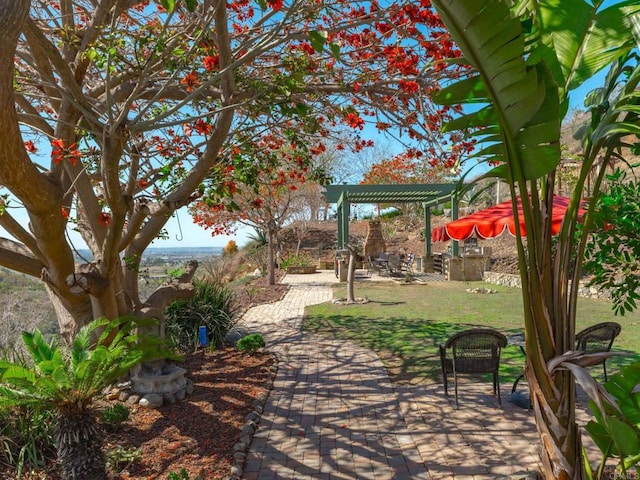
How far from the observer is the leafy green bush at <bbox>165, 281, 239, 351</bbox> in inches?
310

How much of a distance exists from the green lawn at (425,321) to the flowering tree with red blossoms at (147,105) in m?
3.68

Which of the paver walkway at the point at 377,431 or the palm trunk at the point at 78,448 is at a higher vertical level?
the palm trunk at the point at 78,448

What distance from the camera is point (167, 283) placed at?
6840 millimetres

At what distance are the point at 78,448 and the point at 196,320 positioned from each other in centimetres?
480

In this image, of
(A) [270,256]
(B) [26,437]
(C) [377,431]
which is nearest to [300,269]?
(A) [270,256]

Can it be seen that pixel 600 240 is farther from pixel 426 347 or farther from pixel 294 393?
pixel 426 347

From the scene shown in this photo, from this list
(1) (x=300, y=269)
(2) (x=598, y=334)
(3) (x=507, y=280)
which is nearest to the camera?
(2) (x=598, y=334)

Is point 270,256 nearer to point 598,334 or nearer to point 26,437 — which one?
point 598,334

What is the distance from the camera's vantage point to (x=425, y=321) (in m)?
10.5

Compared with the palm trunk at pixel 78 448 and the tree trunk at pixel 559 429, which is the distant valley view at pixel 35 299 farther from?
the tree trunk at pixel 559 429

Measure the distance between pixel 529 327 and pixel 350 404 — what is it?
11.3 ft

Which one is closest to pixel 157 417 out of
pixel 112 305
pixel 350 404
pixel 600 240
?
pixel 112 305

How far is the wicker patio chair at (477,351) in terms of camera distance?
17.1 feet

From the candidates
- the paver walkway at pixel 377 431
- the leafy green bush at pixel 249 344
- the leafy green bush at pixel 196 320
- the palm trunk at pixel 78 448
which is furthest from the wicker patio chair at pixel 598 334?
the leafy green bush at pixel 196 320
